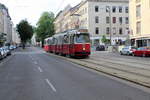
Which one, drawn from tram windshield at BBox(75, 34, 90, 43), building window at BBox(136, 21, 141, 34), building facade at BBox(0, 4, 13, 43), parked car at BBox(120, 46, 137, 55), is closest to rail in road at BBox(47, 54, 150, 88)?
tram windshield at BBox(75, 34, 90, 43)

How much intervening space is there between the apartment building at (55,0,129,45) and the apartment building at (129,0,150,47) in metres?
18.4

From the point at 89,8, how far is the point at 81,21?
798 centimetres

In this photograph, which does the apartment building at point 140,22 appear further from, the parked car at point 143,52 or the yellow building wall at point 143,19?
the parked car at point 143,52

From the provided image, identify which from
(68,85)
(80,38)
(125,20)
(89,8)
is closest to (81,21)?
(89,8)

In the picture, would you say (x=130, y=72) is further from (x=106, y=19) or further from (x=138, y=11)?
(x=106, y=19)

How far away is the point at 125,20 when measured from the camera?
80.1 meters

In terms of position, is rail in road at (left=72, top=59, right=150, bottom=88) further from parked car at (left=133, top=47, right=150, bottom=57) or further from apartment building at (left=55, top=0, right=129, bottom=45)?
apartment building at (left=55, top=0, right=129, bottom=45)

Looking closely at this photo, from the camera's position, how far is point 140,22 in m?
52.8

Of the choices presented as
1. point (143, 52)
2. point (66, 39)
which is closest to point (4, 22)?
point (66, 39)

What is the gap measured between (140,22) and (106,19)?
25942 millimetres

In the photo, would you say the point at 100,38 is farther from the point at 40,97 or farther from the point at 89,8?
the point at 40,97

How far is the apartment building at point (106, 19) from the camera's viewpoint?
76.1m

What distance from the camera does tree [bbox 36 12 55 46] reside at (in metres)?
115

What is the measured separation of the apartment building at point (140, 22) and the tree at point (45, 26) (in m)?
62.2
